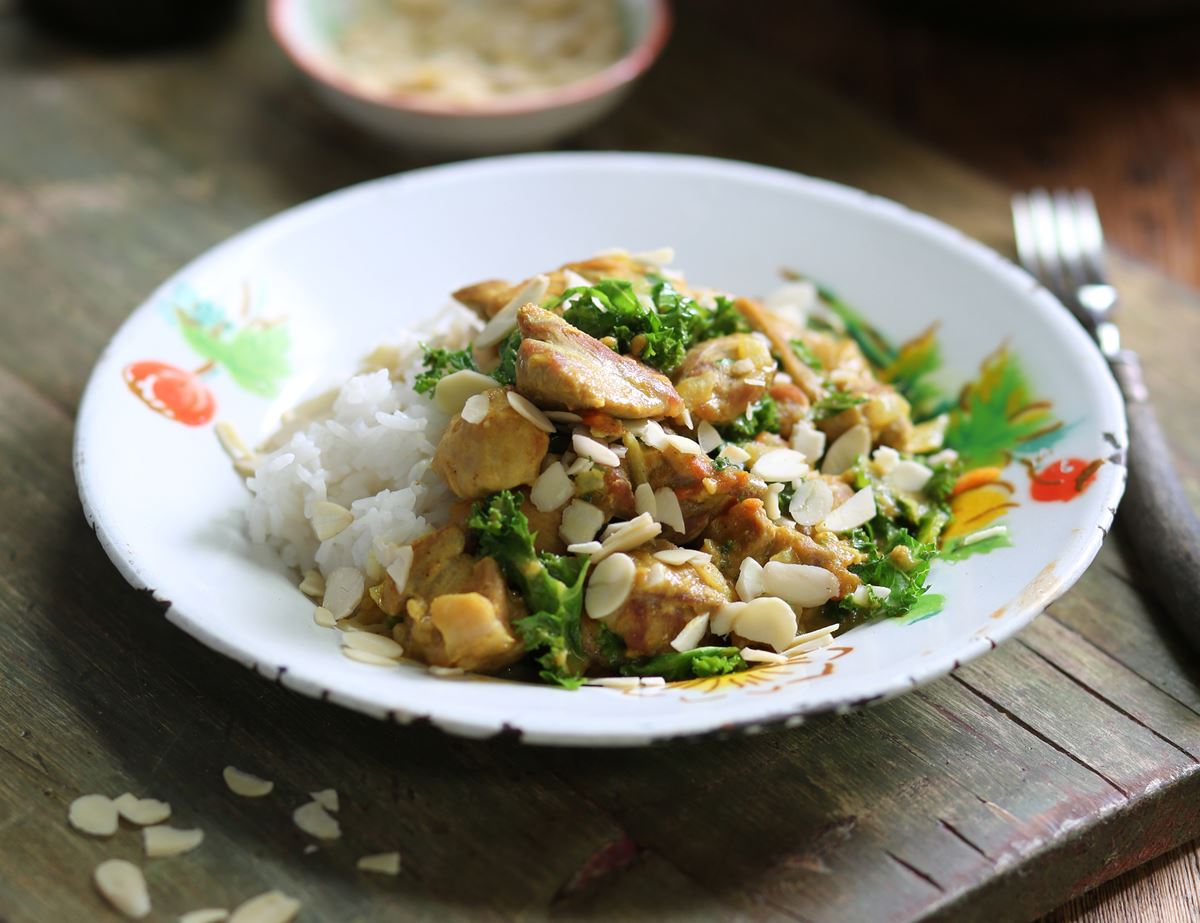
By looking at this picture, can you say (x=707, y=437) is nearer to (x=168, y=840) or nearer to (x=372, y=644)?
(x=372, y=644)

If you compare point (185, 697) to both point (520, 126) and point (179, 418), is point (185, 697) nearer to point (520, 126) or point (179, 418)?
point (179, 418)

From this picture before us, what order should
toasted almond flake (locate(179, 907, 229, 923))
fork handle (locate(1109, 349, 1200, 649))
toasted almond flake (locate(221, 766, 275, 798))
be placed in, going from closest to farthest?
toasted almond flake (locate(179, 907, 229, 923)), toasted almond flake (locate(221, 766, 275, 798)), fork handle (locate(1109, 349, 1200, 649))

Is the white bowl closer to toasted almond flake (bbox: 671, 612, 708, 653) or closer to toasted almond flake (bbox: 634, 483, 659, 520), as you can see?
toasted almond flake (bbox: 634, 483, 659, 520)

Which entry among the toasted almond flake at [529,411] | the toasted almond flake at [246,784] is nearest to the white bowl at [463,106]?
the toasted almond flake at [529,411]

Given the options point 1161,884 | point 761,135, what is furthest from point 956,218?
point 1161,884

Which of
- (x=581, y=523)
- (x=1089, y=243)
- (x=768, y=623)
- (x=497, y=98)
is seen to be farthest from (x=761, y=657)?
(x=497, y=98)

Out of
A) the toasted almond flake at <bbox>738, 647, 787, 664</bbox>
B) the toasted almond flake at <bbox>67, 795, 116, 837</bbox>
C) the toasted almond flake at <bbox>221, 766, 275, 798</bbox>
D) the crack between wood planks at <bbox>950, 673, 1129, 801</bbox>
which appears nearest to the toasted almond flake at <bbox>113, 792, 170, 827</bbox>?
the toasted almond flake at <bbox>67, 795, 116, 837</bbox>
